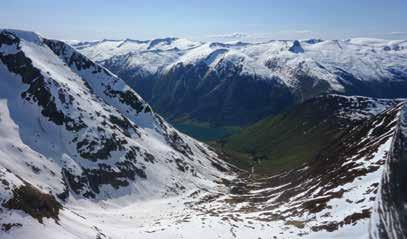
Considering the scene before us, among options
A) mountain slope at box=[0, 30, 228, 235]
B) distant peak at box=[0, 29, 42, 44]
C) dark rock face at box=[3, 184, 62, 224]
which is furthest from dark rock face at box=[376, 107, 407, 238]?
distant peak at box=[0, 29, 42, 44]

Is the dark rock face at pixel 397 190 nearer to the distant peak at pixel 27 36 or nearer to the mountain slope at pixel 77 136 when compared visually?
the mountain slope at pixel 77 136

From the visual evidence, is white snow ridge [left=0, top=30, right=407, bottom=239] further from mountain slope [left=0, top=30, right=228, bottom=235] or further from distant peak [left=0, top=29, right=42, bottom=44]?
distant peak [left=0, top=29, right=42, bottom=44]

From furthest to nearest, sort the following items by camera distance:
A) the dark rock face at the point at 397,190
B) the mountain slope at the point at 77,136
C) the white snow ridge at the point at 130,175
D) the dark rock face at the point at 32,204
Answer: the mountain slope at the point at 77,136, the white snow ridge at the point at 130,175, the dark rock face at the point at 32,204, the dark rock face at the point at 397,190

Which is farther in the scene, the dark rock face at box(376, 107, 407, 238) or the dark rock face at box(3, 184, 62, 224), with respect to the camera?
the dark rock face at box(3, 184, 62, 224)

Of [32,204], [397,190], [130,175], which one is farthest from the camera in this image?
[130,175]

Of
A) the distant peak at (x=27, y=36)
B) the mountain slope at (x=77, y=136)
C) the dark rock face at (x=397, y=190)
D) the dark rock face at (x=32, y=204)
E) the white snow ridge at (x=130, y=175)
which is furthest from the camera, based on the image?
the distant peak at (x=27, y=36)

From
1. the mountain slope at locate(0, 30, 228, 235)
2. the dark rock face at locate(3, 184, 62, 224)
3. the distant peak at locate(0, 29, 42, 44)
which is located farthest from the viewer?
the distant peak at locate(0, 29, 42, 44)

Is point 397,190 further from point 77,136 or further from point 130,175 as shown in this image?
point 77,136

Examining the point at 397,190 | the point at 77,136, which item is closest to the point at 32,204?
the point at 397,190

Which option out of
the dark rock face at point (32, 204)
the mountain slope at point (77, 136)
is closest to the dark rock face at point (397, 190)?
the dark rock face at point (32, 204)
